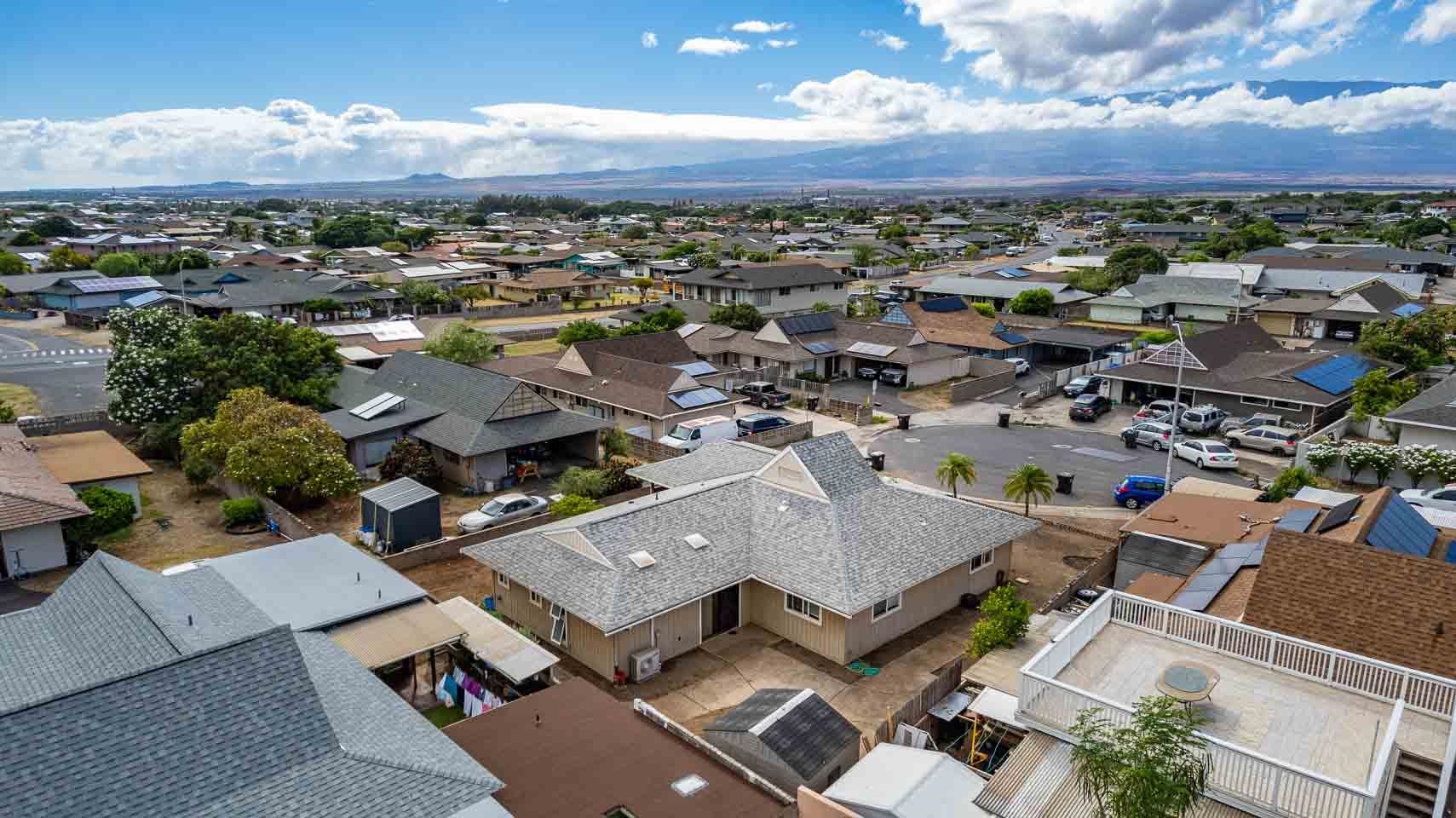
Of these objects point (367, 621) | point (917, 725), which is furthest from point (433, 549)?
point (917, 725)

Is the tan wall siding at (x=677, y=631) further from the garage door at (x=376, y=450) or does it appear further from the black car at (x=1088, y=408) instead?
the black car at (x=1088, y=408)

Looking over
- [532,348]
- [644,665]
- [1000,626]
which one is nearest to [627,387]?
[644,665]

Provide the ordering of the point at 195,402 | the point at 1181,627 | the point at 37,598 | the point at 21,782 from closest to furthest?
the point at 21,782 → the point at 1181,627 → the point at 37,598 → the point at 195,402

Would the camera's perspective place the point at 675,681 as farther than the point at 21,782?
Yes

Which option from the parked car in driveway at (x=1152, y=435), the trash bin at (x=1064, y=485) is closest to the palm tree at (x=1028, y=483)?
the trash bin at (x=1064, y=485)

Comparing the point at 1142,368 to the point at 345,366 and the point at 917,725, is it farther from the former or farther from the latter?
the point at 345,366

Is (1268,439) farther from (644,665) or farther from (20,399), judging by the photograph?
(20,399)
